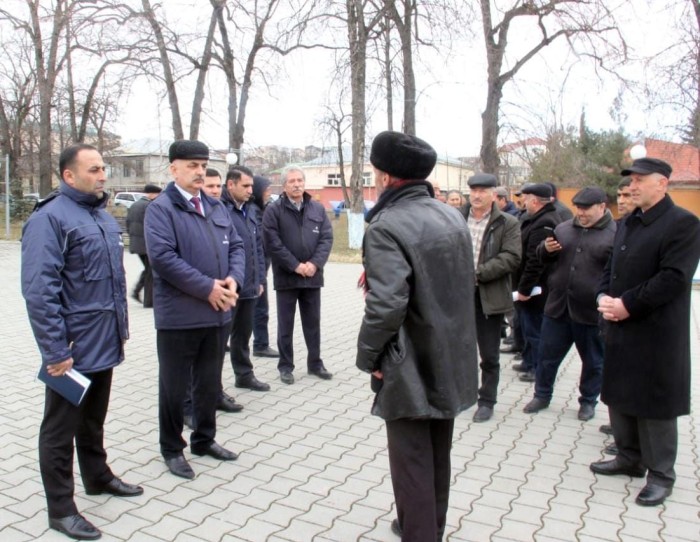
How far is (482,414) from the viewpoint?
16.6ft

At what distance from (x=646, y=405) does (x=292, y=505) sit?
82.1 inches

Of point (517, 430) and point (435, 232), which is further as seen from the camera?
point (517, 430)

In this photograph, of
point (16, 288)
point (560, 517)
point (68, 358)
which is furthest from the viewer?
point (16, 288)

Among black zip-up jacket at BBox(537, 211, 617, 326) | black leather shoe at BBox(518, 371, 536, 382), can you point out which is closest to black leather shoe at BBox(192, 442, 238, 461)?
black zip-up jacket at BBox(537, 211, 617, 326)

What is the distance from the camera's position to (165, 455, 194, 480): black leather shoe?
152 inches

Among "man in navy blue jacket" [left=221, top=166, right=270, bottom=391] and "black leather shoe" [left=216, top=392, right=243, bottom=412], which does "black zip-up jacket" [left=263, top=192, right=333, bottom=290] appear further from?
"black leather shoe" [left=216, top=392, right=243, bottom=412]

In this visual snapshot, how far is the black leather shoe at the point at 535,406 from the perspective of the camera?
5.28 meters

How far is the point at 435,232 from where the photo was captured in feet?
8.98

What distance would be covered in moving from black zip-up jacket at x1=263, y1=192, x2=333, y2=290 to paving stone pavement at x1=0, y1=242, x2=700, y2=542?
3.23ft

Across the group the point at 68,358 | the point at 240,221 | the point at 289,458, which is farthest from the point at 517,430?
the point at 68,358

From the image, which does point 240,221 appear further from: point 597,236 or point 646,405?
point 646,405

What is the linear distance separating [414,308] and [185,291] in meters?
1.64

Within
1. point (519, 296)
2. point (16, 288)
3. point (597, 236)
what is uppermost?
point (597, 236)

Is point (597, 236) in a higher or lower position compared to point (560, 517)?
higher
